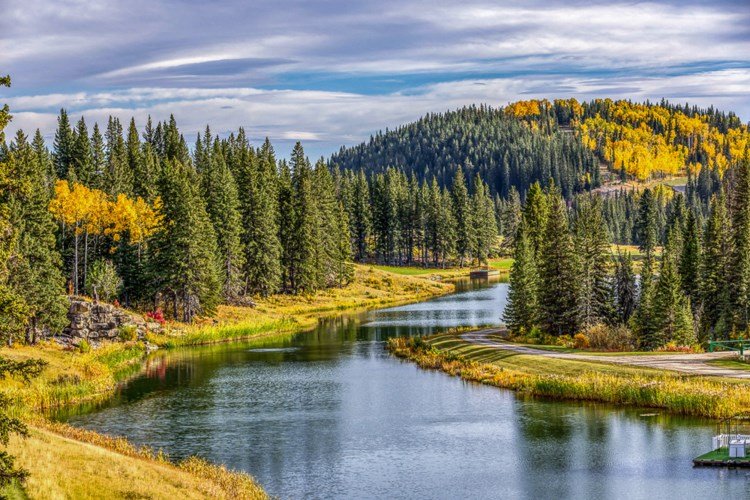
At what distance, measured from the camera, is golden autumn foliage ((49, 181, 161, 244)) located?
91.4 m

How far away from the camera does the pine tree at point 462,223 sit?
177000 mm

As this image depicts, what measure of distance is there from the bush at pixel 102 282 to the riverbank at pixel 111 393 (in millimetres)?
6567

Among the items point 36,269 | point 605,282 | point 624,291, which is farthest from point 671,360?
point 36,269

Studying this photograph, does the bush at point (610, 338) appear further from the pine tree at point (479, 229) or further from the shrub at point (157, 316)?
the pine tree at point (479, 229)

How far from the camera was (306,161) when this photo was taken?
130 metres

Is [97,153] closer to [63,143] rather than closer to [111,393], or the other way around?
[63,143]

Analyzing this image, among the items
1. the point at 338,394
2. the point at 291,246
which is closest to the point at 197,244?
the point at 291,246

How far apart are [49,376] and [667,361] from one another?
1664 inches

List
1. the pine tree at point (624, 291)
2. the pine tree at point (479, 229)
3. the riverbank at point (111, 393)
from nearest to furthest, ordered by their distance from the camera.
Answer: the riverbank at point (111, 393), the pine tree at point (624, 291), the pine tree at point (479, 229)

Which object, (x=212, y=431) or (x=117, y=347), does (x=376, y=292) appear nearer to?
(x=117, y=347)

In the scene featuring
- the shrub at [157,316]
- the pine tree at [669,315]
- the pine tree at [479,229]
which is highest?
the pine tree at [479,229]

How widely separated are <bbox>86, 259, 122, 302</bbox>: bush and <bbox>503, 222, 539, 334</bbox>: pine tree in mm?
38770

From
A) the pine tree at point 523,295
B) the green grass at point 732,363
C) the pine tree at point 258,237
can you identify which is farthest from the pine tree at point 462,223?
the green grass at point 732,363

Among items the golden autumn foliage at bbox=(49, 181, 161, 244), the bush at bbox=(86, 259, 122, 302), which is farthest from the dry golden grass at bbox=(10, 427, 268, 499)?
the golden autumn foliage at bbox=(49, 181, 161, 244)
